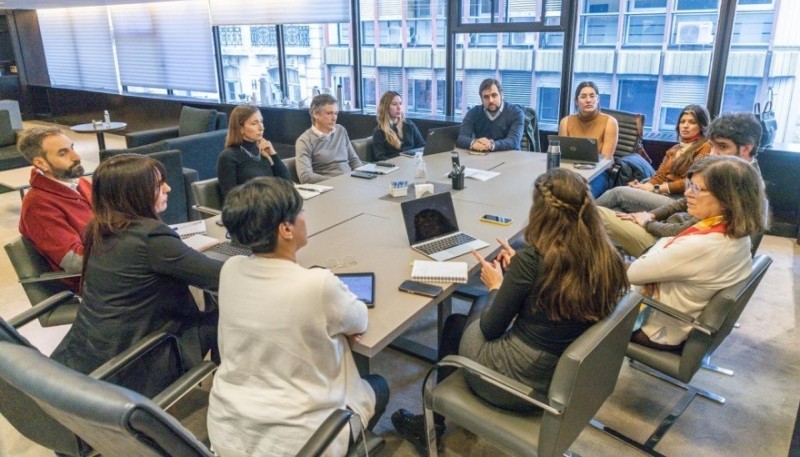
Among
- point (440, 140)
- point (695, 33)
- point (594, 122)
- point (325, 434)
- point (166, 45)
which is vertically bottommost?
point (325, 434)

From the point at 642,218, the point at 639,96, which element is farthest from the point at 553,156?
the point at 639,96

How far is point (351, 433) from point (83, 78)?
10416 mm

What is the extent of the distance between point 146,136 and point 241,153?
9.50ft

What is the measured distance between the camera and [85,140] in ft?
29.5

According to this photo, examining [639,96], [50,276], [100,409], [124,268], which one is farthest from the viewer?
[639,96]

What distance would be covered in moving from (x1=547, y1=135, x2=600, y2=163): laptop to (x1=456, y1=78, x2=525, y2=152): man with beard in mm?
484

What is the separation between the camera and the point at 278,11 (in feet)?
21.0

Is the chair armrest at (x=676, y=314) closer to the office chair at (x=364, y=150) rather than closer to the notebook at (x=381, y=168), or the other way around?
the notebook at (x=381, y=168)

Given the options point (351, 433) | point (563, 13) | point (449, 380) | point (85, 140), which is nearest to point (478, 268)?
point (449, 380)

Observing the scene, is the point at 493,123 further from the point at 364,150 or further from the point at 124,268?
the point at 124,268

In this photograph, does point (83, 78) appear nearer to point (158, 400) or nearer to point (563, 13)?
point (563, 13)

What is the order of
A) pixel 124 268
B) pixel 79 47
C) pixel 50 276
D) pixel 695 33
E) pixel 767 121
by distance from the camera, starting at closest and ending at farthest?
pixel 124 268 → pixel 50 276 → pixel 767 121 → pixel 695 33 → pixel 79 47

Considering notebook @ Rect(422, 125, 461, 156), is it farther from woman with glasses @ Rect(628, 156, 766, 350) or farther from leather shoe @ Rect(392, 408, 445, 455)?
leather shoe @ Rect(392, 408, 445, 455)

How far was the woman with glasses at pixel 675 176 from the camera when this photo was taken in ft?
11.2
